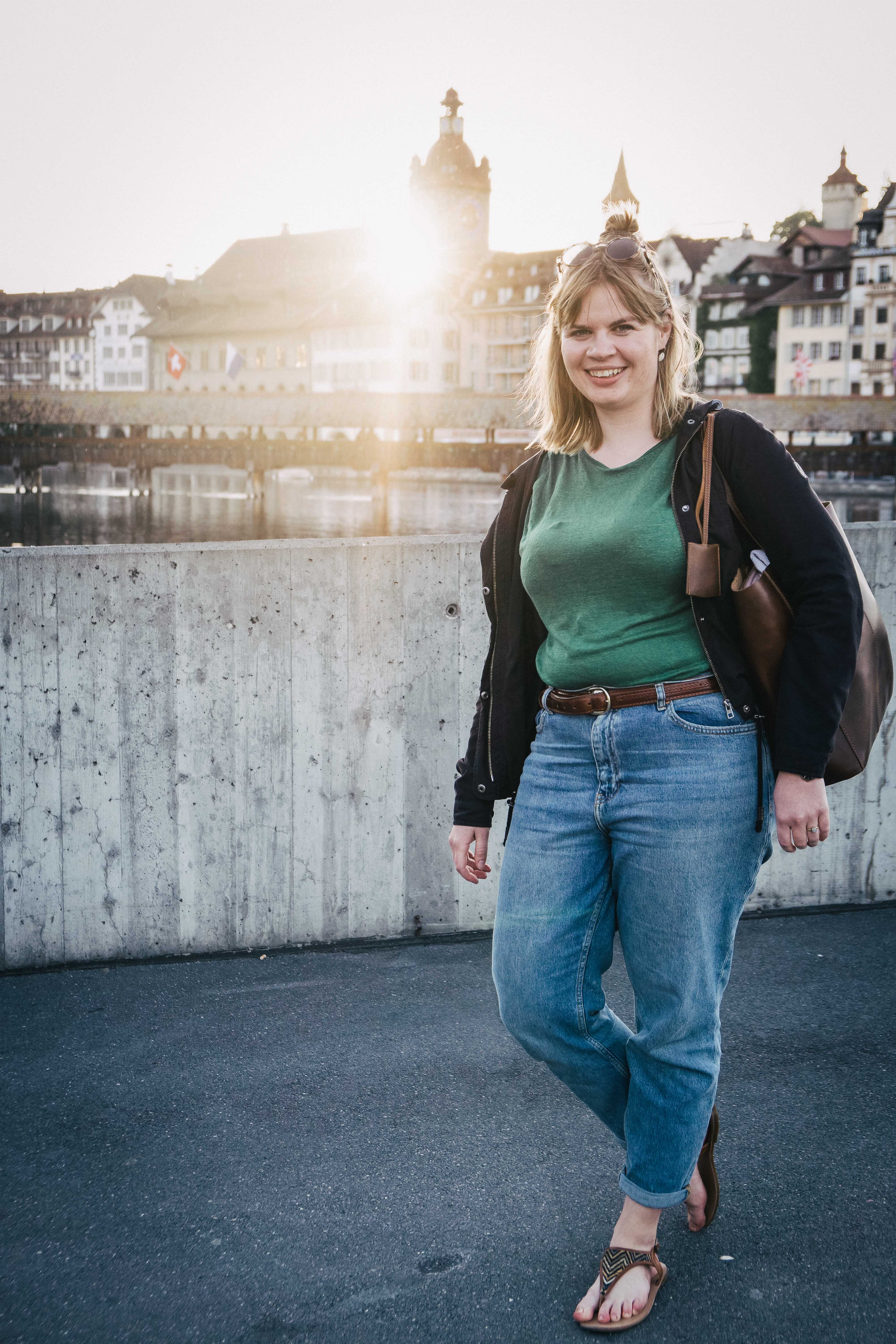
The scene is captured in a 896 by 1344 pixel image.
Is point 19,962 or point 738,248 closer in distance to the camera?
point 19,962

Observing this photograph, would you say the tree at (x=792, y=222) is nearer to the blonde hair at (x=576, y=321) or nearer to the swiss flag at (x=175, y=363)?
the swiss flag at (x=175, y=363)

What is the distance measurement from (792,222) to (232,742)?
119 m

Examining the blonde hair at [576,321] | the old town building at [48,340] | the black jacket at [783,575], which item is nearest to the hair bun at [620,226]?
the blonde hair at [576,321]

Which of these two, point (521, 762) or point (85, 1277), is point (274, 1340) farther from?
point (521, 762)

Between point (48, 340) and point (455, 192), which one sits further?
point (48, 340)

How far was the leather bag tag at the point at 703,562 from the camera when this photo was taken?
2.10 m

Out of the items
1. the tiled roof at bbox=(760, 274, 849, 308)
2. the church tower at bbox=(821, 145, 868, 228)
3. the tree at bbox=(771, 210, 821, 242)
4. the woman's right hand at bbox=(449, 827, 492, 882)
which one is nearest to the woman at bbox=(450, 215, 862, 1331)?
the woman's right hand at bbox=(449, 827, 492, 882)

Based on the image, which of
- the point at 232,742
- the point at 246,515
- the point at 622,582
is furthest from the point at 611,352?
the point at 246,515

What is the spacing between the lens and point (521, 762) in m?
2.38

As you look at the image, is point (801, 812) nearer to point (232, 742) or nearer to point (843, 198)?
point (232, 742)

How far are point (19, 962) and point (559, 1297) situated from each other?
7.29 ft

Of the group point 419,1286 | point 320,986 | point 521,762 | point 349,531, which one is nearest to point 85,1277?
point 419,1286

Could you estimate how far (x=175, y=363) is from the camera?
107m

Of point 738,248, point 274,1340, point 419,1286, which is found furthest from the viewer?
point 738,248
